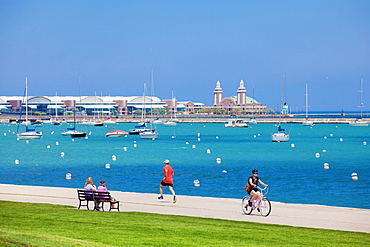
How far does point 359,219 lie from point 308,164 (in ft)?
133

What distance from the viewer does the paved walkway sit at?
2215 cm

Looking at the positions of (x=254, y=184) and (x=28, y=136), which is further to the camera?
Answer: (x=28, y=136)

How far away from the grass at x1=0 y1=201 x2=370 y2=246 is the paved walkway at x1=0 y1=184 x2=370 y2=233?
169cm

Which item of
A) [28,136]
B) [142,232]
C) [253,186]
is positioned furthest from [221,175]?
[28,136]

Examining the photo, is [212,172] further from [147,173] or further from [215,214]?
[215,214]

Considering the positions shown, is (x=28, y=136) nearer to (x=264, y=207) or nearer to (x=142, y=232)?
(x=264, y=207)

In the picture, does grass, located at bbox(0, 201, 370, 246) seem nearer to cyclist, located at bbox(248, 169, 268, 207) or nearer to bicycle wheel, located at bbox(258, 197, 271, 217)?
cyclist, located at bbox(248, 169, 268, 207)

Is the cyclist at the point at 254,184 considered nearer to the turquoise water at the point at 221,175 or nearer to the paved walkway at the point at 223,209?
the paved walkway at the point at 223,209

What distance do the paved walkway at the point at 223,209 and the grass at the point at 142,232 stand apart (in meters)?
1.69

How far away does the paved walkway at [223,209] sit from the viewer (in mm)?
22147

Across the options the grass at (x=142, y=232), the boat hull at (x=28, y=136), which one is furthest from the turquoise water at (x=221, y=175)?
the boat hull at (x=28, y=136)

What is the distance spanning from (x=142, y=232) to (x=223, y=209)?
7957 mm

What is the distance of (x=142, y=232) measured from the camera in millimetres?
17922

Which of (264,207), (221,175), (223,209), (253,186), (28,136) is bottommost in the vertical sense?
(221,175)
